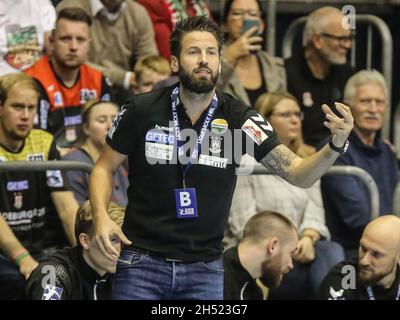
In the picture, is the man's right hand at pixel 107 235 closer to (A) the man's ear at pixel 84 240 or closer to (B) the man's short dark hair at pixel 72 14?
(A) the man's ear at pixel 84 240

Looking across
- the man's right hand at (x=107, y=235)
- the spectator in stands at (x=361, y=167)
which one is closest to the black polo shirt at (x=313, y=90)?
the spectator in stands at (x=361, y=167)

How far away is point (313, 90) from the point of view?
868cm

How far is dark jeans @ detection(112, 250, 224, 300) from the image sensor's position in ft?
17.7

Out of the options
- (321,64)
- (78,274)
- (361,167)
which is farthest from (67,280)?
(321,64)

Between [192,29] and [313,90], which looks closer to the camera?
[192,29]

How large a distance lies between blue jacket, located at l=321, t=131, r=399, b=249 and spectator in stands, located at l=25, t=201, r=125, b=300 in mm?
2133

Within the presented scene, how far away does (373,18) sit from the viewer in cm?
932

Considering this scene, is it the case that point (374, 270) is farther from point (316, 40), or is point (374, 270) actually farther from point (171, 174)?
point (316, 40)

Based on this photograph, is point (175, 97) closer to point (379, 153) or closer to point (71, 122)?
point (71, 122)

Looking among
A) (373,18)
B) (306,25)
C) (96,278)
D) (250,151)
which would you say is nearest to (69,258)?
(96,278)

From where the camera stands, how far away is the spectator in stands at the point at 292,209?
7426 millimetres

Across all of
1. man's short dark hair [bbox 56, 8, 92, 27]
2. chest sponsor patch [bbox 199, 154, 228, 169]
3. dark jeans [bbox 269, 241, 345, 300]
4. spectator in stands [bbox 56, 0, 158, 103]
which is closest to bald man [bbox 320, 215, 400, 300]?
dark jeans [bbox 269, 241, 345, 300]

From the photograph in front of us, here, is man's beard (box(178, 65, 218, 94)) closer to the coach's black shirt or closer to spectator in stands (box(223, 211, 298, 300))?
spectator in stands (box(223, 211, 298, 300))

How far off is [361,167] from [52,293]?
285 centimetres
